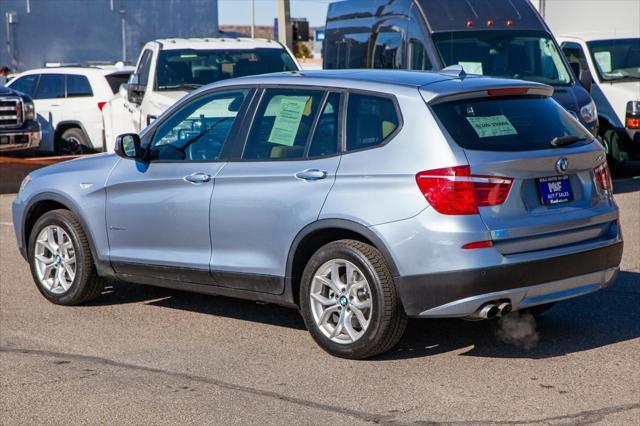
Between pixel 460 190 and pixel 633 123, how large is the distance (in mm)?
9928

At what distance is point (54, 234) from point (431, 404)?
3.79 metres

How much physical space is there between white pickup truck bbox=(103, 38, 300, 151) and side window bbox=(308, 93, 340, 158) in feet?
24.2

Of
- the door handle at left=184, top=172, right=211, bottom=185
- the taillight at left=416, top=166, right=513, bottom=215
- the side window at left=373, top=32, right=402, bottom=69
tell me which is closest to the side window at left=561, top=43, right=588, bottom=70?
the side window at left=373, top=32, right=402, bottom=69

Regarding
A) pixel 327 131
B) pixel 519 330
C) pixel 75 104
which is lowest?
pixel 519 330

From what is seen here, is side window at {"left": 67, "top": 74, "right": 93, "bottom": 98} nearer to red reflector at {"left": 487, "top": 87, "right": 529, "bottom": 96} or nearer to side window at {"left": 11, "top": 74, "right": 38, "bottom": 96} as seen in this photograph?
side window at {"left": 11, "top": 74, "right": 38, "bottom": 96}

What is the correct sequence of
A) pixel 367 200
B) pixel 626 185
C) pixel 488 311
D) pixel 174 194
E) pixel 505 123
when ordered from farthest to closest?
pixel 626 185 < pixel 174 194 < pixel 505 123 < pixel 367 200 < pixel 488 311

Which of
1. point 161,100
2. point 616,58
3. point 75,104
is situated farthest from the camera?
point 75,104

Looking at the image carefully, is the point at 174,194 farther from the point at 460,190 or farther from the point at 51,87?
the point at 51,87

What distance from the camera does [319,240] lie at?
6883 mm

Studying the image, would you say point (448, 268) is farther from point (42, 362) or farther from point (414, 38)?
A: point (414, 38)

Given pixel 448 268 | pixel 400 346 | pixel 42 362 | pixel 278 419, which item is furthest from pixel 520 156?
pixel 42 362

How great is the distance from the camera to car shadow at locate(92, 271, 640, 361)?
22.8 ft

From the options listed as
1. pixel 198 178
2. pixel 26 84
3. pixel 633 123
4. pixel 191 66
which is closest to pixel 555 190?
pixel 198 178

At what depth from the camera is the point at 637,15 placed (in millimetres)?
17906
